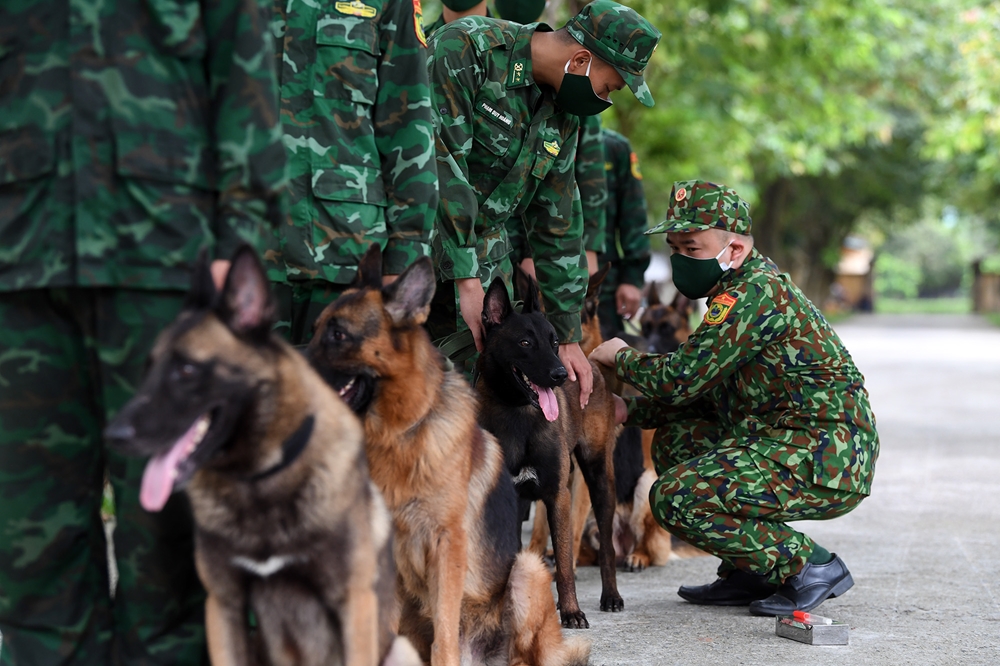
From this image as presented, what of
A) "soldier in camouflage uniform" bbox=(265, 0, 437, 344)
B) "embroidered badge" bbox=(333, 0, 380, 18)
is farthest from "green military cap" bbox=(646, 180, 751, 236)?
"embroidered badge" bbox=(333, 0, 380, 18)

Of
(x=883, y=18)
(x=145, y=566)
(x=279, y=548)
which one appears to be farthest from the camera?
(x=883, y=18)

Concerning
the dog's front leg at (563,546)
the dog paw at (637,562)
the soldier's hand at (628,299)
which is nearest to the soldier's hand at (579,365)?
the dog's front leg at (563,546)

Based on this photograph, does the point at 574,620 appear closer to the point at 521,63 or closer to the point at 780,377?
the point at 780,377

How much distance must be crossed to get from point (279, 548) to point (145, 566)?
48cm

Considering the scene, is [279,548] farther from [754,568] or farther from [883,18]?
[883,18]

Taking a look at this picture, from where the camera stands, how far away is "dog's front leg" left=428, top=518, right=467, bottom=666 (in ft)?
12.1

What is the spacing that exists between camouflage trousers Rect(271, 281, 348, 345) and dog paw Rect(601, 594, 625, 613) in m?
2.06

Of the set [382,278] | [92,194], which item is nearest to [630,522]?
[382,278]

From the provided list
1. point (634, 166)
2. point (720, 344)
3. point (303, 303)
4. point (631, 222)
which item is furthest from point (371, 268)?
point (634, 166)

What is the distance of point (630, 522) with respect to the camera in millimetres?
6020

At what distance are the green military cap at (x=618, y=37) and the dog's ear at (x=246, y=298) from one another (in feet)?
8.72

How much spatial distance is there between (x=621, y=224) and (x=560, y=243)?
264 centimetres

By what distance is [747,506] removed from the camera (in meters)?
4.75

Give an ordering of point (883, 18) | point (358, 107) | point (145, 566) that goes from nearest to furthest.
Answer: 1. point (145, 566)
2. point (358, 107)
3. point (883, 18)
